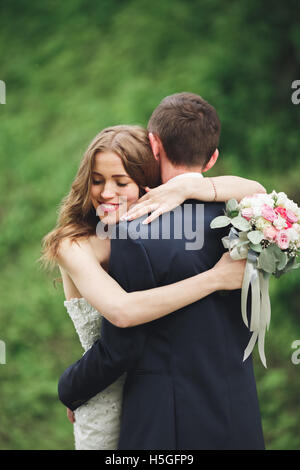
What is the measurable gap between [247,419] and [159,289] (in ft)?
1.85

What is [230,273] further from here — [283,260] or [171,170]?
[171,170]

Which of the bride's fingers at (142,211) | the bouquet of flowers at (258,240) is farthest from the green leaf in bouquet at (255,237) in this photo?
the bride's fingers at (142,211)

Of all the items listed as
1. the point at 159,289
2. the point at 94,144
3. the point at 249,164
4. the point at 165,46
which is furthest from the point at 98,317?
A: the point at 165,46

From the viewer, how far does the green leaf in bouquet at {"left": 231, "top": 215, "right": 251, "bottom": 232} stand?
189 cm

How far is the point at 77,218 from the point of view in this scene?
2328mm

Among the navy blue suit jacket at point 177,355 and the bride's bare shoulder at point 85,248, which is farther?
the bride's bare shoulder at point 85,248

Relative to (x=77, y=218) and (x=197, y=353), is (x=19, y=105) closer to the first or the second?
(x=77, y=218)

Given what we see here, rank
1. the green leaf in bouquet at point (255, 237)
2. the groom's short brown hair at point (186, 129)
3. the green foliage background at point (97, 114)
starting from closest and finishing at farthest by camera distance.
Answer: the green leaf in bouquet at point (255, 237)
the groom's short brown hair at point (186, 129)
the green foliage background at point (97, 114)

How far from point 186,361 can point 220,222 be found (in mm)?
479

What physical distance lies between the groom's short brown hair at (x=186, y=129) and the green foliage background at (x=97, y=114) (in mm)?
3892

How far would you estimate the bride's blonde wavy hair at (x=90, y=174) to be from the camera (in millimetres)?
2205

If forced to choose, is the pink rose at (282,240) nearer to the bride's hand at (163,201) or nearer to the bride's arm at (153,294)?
the bride's arm at (153,294)

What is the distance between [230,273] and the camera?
6.37ft

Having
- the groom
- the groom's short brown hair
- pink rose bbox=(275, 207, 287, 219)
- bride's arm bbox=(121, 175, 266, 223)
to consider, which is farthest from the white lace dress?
pink rose bbox=(275, 207, 287, 219)
